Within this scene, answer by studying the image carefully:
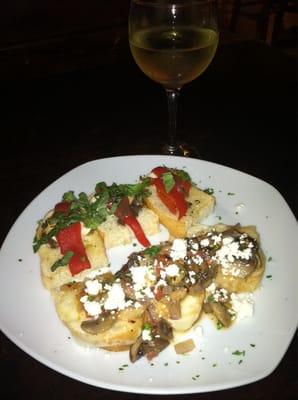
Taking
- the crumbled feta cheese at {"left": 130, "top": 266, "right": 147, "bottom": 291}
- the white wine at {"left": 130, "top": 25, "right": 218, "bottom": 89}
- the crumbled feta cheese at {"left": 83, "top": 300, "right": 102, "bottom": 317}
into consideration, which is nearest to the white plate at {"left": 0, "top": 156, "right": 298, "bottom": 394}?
the crumbled feta cheese at {"left": 83, "top": 300, "right": 102, "bottom": 317}

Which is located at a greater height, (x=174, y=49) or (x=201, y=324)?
(x=174, y=49)

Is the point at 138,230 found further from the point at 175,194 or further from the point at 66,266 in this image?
the point at 66,266

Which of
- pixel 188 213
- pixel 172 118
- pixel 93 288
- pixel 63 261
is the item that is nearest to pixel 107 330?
pixel 93 288

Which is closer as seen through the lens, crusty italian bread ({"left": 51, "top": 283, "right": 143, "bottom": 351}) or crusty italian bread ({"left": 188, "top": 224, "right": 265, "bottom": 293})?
crusty italian bread ({"left": 51, "top": 283, "right": 143, "bottom": 351})

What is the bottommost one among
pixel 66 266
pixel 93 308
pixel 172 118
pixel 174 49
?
pixel 66 266

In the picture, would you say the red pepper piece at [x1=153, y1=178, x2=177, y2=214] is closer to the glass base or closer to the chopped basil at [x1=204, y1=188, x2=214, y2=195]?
the chopped basil at [x1=204, y1=188, x2=214, y2=195]

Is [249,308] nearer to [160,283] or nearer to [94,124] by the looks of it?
[160,283]

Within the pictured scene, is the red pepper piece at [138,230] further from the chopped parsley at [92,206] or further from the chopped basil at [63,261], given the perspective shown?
the chopped basil at [63,261]
